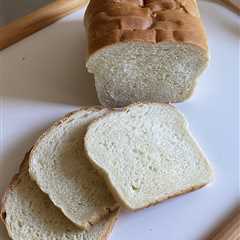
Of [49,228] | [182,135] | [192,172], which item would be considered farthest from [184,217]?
[49,228]

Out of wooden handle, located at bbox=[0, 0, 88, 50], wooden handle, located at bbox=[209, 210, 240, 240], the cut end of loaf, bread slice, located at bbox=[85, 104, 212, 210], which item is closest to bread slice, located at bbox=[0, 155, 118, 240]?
bread slice, located at bbox=[85, 104, 212, 210]

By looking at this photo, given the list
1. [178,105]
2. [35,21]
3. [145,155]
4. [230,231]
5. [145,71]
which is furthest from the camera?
[35,21]

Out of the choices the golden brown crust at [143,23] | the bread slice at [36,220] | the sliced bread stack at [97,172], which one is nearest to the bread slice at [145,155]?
the sliced bread stack at [97,172]

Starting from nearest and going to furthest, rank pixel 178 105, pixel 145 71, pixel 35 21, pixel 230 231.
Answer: pixel 230 231 < pixel 145 71 < pixel 178 105 < pixel 35 21

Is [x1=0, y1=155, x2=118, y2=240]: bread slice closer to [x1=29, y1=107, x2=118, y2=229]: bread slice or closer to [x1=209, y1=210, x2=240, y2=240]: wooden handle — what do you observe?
[x1=29, y1=107, x2=118, y2=229]: bread slice

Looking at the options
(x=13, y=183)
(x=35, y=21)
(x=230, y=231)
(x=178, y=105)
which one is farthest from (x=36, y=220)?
(x=35, y=21)

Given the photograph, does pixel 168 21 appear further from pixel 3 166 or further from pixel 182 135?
pixel 3 166

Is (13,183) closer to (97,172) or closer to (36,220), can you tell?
(36,220)
